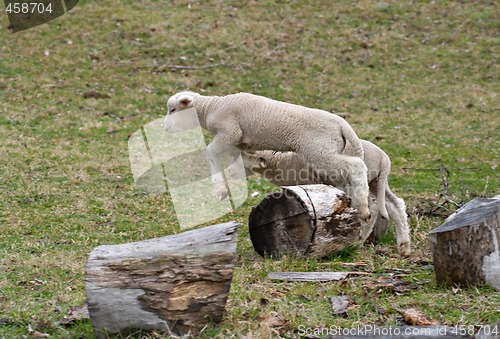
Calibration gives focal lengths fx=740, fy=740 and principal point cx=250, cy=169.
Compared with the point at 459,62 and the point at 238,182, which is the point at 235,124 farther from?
the point at 459,62

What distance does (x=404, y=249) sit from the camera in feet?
24.2

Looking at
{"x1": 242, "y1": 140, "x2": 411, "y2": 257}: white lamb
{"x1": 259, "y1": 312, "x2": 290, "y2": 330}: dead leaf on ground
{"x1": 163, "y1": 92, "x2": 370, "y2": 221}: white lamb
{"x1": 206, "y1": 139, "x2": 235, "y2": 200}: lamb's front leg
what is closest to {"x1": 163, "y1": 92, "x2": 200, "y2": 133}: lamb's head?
{"x1": 163, "y1": 92, "x2": 370, "y2": 221}: white lamb

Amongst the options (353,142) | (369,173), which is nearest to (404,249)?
(369,173)

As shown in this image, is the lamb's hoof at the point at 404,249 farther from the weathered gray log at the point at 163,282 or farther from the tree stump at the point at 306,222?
the weathered gray log at the point at 163,282

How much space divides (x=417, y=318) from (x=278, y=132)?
3167 millimetres

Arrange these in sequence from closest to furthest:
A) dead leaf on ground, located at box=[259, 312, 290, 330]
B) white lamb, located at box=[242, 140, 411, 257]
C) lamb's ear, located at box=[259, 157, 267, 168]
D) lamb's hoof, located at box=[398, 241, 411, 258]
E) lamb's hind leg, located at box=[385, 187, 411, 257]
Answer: dead leaf on ground, located at box=[259, 312, 290, 330], lamb's hoof, located at box=[398, 241, 411, 258], lamb's hind leg, located at box=[385, 187, 411, 257], white lamb, located at box=[242, 140, 411, 257], lamb's ear, located at box=[259, 157, 267, 168]

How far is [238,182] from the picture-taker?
9766mm

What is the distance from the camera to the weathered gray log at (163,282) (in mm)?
4734

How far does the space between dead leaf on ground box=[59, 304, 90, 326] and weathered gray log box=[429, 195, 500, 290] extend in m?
2.73

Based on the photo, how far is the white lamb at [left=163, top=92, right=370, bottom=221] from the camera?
7.46 m

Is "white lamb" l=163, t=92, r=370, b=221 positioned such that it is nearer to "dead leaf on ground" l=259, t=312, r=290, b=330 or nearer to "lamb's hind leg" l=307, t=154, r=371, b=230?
"lamb's hind leg" l=307, t=154, r=371, b=230

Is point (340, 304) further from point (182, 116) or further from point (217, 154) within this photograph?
point (182, 116)

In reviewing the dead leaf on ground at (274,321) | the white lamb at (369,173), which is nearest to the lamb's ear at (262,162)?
the white lamb at (369,173)

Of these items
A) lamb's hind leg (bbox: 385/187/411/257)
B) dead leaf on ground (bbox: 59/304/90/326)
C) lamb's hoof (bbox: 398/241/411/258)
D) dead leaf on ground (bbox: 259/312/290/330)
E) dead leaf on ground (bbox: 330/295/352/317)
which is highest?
dead leaf on ground (bbox: 59/304/90/326)
